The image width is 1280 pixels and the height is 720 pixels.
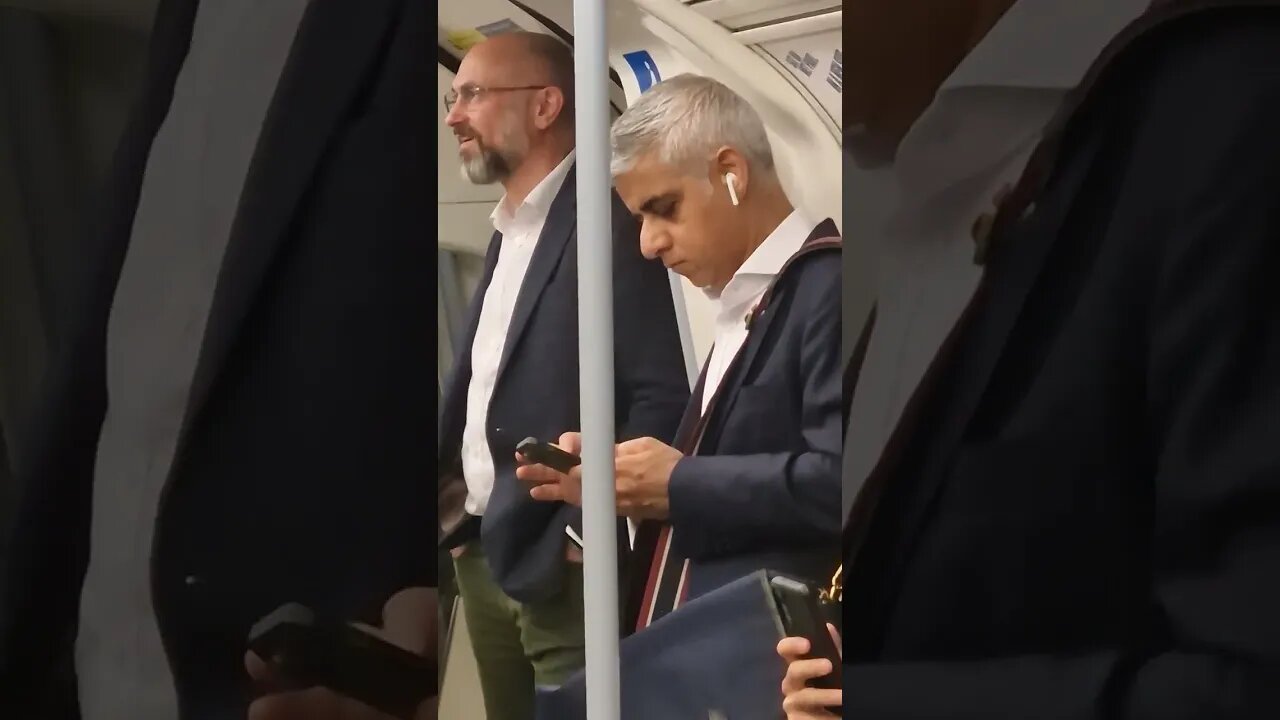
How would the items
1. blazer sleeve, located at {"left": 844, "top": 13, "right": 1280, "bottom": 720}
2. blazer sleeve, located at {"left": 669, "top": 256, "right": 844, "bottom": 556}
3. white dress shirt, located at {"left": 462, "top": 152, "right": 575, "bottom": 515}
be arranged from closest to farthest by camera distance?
1. blazer sleeve, located at {"left": 844, "top": 13, "right": 1280, "bottom": 720}
2. blazer sleeve, located at {"left": 669, "top": 256, "right": 844, "bottom": 556}
3. white dress shirt, located at {"left": 462, "top": 152, "right": 575, "bottom": 515}

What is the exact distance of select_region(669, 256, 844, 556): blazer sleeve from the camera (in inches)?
31.8

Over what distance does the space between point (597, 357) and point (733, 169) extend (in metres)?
0.21

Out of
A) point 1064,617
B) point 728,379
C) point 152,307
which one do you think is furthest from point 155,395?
point 1064,617

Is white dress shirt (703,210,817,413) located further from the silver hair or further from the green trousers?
the green trousers

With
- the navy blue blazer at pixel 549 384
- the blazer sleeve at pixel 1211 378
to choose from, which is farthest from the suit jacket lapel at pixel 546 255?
the blazer sleeve at pixel 1211 378

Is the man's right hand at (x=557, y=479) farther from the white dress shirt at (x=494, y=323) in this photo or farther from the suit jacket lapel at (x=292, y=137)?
the suit jacket lapel at (x=292, y=137)


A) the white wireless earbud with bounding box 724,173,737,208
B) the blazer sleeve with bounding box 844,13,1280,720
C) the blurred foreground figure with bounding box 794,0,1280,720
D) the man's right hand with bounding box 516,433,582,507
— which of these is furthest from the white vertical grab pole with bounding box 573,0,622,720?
the blazer sleeve with bounding box 844,13,1280,720

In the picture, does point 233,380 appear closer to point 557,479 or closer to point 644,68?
point 557,479

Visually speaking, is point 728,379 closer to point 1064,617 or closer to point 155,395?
Result: point 1064,617

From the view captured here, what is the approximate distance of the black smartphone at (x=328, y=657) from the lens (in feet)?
3.16

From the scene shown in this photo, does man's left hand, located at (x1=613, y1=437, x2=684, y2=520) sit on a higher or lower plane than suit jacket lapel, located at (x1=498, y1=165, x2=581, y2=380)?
lower

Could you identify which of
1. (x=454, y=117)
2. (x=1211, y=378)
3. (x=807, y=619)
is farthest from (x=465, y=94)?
(x=1211, y=378)

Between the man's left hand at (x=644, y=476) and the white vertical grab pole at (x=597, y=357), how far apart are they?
1 cm

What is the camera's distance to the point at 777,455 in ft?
2.71
